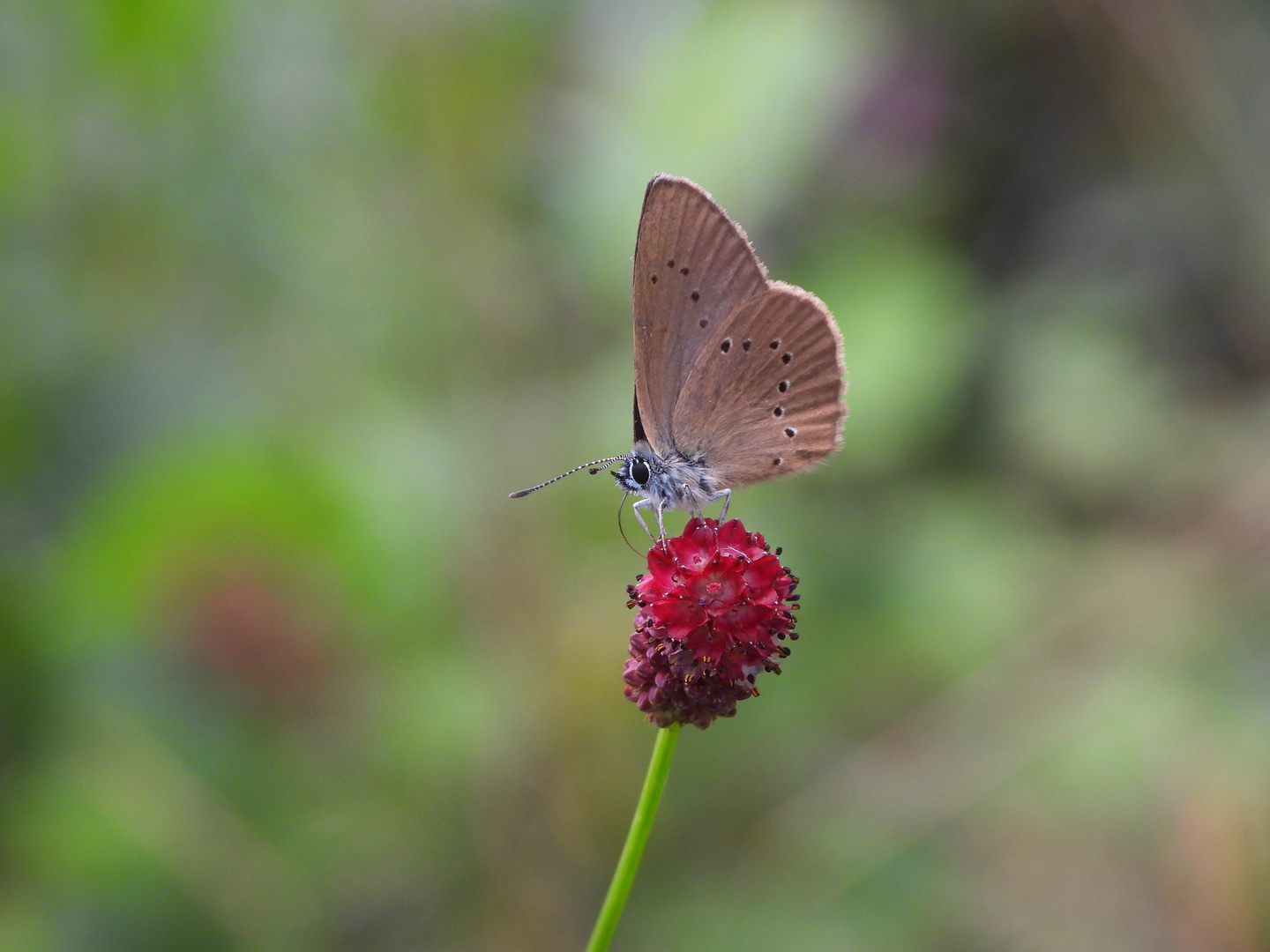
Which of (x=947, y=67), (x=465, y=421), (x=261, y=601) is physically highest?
(x=947, y=67)

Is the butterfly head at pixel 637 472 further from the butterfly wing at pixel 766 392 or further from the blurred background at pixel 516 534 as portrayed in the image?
the blurred background at pixel 516 534

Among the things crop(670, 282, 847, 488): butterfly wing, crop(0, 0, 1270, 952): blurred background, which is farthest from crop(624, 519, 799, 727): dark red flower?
crop(0, 0, 1270, 952): blurred background

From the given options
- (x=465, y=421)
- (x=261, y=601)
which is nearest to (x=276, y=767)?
(x=261, y=601)

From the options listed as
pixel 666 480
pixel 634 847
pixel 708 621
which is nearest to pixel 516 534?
pixel 666 480

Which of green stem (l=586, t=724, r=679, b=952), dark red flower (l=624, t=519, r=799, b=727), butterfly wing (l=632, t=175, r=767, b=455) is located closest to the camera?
green stem (l=586, t=724, r=679, b=952)

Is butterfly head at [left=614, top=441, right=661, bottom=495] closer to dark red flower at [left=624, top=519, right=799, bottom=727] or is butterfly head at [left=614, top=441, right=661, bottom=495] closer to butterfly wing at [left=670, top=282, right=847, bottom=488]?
butterfly wing at [left=670, top=282, right=847, bottom=488]

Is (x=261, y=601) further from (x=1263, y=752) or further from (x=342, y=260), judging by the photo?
(x=1263, y=752)

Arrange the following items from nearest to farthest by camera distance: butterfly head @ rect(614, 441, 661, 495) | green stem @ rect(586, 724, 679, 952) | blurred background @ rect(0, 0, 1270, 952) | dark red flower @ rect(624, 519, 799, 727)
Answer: green stem @ rect(586, 724, 679, 952) < dark red flower @ rect(624, 519, 799, 727) < butterfly head @ rect(614, 441, 661, 495) < blurred background @ rect(0, 0, 1270, 952)
